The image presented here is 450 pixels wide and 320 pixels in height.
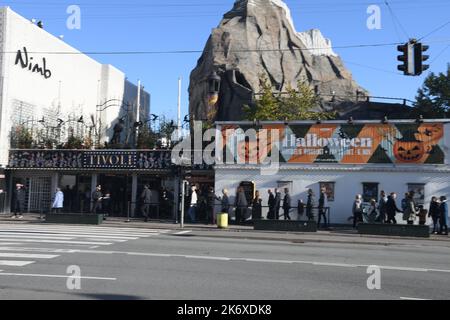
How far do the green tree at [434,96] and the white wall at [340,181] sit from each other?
24003 mm

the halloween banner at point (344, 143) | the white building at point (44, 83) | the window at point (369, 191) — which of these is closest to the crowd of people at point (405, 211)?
the window at point (369, 191)

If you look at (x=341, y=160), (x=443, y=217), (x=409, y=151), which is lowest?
(x=443, y=217)

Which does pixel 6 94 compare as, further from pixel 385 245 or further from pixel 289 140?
pixel 385 245

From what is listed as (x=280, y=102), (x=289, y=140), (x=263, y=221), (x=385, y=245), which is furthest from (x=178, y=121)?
(x=385, y=245)

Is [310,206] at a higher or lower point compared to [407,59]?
lower

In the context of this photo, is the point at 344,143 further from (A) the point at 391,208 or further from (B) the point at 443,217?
(B) the point at 443,217

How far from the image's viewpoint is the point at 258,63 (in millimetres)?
63281

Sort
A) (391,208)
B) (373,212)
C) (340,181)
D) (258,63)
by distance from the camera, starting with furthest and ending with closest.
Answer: (258,63) < (340,181) < (373,212) < (391,208)

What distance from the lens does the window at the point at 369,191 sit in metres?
27.0

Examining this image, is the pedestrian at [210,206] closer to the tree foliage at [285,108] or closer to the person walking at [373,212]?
the person walking at [373,212]

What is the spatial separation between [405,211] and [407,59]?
10126 mm

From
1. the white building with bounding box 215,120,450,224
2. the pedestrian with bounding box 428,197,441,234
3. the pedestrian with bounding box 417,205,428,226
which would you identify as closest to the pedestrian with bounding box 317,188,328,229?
the white building with bounding box 215,120,450,224

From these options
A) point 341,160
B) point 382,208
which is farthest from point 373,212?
point 341,160
